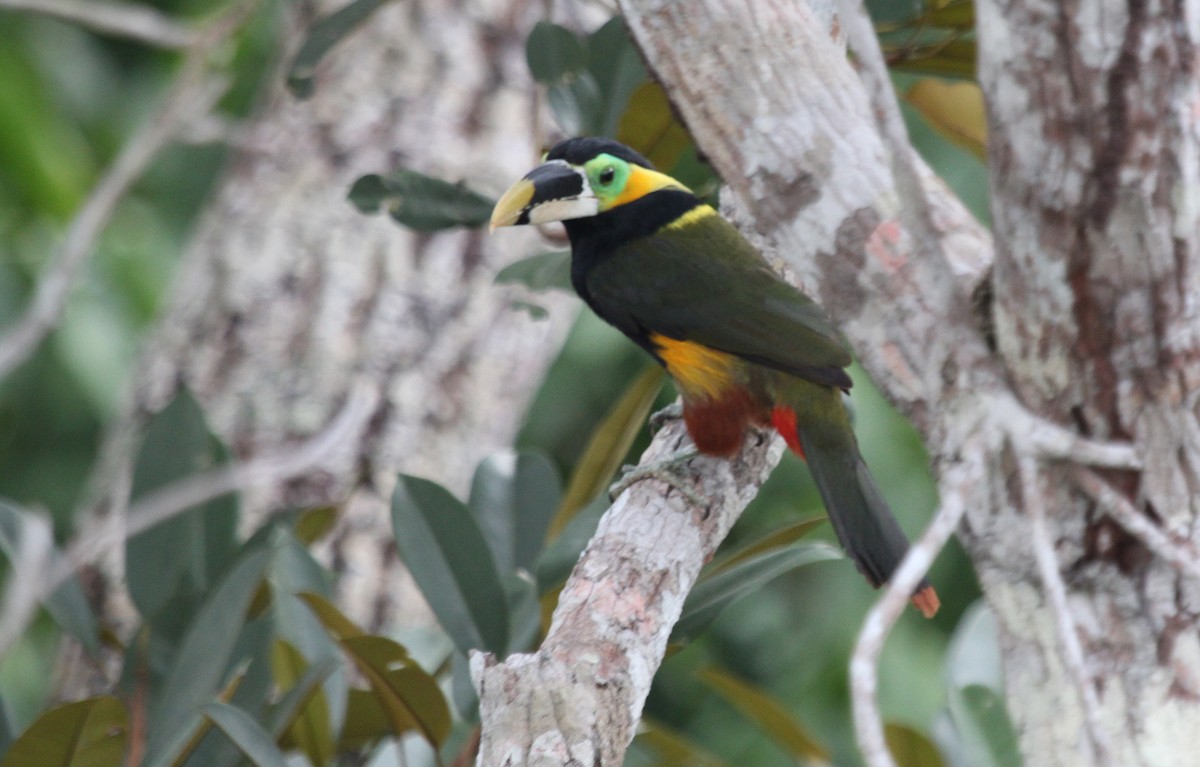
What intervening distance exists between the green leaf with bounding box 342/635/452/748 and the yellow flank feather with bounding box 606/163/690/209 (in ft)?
2.85

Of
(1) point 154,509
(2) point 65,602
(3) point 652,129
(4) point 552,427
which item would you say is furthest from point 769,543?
(4) point 552,427

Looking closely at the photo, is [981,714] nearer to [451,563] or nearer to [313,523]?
[451,563]

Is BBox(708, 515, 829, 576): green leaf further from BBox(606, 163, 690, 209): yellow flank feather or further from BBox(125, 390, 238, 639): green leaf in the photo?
BBox(125, 390, 238, 639): green leaf

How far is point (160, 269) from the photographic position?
411 centimetres

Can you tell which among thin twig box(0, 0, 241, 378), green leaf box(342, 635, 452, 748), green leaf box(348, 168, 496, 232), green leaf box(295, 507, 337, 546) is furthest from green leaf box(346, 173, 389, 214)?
green leaf box(342, 635, 452, 748)

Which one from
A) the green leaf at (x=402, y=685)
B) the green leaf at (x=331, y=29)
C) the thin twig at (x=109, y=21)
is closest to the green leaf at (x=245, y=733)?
the green leaf at (x=402, y=685)

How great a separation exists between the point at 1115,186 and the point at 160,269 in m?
3.47

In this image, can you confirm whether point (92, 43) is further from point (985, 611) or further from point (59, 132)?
point (985, 611)

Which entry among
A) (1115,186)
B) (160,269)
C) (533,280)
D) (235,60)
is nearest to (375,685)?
(533,280)

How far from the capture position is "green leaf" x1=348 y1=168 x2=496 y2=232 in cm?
217

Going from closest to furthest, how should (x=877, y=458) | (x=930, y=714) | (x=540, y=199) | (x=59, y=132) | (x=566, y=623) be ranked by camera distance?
1. (x=566, y=623)
2. (x=540, y=199)
3. (x=930, y=714)
4. (x=877, y=458)
5. (x=59, y=132)

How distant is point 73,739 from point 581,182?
3.71 ft

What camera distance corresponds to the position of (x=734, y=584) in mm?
1879

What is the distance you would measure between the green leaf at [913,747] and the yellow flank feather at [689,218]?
89cm
